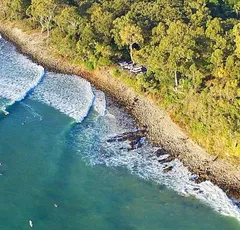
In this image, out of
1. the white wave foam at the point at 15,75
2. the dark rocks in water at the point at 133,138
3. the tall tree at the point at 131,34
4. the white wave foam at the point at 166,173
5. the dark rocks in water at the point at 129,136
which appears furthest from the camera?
the white wave foam at the point at 15,75

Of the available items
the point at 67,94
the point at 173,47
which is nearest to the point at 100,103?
the point at 67,94

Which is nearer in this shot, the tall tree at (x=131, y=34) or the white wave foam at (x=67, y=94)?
the white wave foam at (x=67, y=94)

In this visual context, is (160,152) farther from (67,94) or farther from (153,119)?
(67,94)

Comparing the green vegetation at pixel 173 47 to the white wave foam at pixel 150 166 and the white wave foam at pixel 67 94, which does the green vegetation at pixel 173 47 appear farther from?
the white wave foam at pixel 150 166

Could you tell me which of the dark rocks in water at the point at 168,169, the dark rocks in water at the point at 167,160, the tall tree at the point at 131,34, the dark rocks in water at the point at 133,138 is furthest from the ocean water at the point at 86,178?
the tall tree at the point at 131,34

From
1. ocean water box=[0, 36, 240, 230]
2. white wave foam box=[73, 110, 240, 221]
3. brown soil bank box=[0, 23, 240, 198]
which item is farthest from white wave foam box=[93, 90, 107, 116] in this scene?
white wave foam box=[73, 110, 240, 221]
